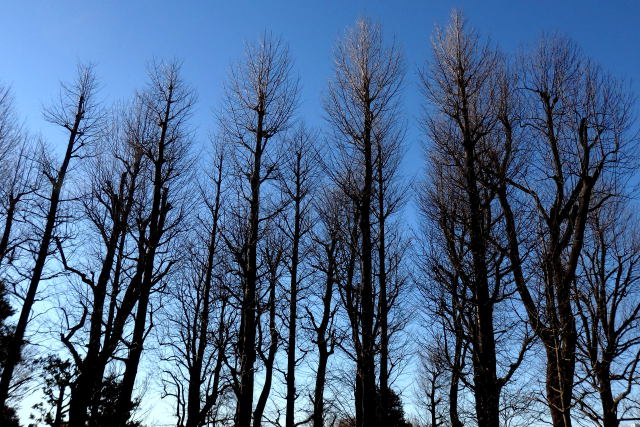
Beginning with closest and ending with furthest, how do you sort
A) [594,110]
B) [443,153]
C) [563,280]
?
1. [563,280]
2. [594,110]
3. [443,153]

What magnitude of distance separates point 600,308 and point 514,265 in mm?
3766

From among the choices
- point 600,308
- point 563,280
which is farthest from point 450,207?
point 600,308

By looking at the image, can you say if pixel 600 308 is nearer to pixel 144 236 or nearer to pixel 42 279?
pixel 144 236

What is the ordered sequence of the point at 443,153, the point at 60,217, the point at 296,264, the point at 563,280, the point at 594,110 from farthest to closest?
the point at 296,264 → the point at 60,217 → the point at 443,153 → the point at 594,110 → the point at 563,280

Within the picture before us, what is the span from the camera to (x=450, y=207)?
10852 mm

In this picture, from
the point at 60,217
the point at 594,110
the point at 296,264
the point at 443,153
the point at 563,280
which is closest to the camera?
the point at 563,280

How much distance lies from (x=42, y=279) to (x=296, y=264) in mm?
6262

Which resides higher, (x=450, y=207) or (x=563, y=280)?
(x=450, y=207)

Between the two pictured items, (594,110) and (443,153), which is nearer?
(594,110)

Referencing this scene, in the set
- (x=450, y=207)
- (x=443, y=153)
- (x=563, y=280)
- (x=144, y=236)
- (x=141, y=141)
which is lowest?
(x=563, y=280)

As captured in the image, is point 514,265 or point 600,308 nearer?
point 514,265

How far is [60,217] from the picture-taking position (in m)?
11.2

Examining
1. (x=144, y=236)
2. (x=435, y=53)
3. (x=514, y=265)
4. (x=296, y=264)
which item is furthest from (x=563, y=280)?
(x=144, y=236)

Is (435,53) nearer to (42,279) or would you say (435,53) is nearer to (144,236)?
(144,236)
